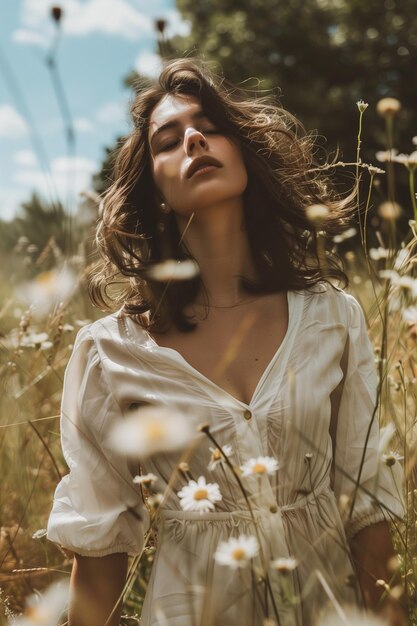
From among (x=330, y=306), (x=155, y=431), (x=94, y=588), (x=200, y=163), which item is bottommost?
(x=94, y=588)

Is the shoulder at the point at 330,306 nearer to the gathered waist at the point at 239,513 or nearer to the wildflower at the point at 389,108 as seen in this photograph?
the gathered waist at the point at 239,513

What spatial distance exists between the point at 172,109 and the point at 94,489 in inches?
37.8

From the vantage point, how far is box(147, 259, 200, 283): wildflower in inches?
66.4

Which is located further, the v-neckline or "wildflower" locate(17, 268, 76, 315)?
"wildflower" locate(17, 268, 76, 315)

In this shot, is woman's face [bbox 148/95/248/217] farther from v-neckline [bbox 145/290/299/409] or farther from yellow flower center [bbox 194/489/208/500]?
yellow flower center [bbox 194/489/208/500]

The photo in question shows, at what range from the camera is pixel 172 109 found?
1836 mm

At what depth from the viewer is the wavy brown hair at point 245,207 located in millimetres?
1825

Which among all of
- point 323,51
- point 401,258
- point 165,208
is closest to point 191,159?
point 165,208

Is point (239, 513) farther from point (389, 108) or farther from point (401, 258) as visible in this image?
point (389, 108)

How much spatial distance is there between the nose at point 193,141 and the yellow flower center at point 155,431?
861 millimetres

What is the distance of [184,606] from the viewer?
1.40 meters

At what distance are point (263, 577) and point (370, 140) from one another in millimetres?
11546

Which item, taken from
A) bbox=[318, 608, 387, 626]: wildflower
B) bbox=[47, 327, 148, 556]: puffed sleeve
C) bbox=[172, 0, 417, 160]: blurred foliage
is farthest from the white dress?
bbox=[172, 0, 417, 160]: blurred foliage

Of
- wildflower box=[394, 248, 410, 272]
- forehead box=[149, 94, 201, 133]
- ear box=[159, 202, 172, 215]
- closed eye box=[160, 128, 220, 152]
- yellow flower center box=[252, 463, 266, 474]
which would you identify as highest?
forehead box=[149, 94, 201, 133]
